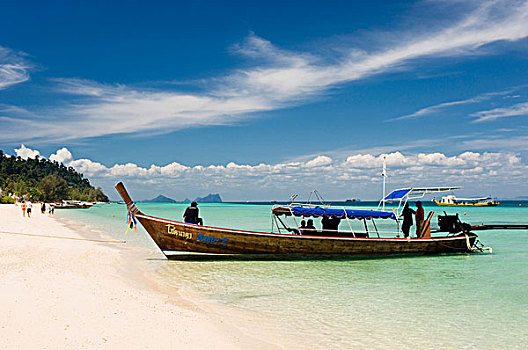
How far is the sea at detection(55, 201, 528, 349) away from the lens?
285 inches

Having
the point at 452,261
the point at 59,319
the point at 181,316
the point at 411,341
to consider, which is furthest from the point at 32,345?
the point at 452,261

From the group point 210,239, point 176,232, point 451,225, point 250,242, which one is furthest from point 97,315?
point 451,225

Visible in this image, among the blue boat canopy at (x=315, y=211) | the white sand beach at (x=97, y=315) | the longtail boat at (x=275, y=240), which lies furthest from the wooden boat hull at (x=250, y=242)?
the white sand beach at (x=97, y=315)

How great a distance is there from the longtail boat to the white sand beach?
302 cm

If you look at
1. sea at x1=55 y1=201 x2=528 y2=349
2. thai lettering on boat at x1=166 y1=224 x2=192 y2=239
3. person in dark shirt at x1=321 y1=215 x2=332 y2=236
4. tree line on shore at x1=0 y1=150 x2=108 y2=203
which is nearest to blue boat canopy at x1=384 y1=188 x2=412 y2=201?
sea at x1=55 y1=201 x2=528 y2=349

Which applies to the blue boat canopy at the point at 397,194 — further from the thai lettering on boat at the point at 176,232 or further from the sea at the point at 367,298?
the thai lettering on boat at the point at 176,232

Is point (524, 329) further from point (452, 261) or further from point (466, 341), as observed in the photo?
point (452, 261)

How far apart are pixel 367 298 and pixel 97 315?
250 inches

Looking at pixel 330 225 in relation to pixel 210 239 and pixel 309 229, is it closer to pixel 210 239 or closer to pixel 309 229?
pixel 309 229

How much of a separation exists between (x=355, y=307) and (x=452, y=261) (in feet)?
30.2

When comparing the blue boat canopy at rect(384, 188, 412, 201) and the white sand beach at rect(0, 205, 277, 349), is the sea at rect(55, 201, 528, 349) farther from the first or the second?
the blue boat canopy at rect(384, 188, 412, 201)

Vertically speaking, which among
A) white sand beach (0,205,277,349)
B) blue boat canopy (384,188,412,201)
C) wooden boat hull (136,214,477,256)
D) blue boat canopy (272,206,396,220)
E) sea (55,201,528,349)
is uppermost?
blue boat canopy (384,188,412,201)

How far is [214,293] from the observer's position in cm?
1014

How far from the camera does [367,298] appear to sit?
10.1 meters
